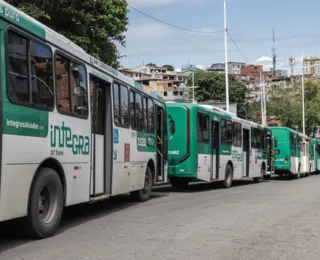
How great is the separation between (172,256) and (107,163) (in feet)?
12.6

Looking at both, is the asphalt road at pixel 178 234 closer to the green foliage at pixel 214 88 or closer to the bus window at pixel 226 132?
the bus window at pixel 226 132

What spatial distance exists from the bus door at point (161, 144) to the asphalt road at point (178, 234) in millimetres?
2615

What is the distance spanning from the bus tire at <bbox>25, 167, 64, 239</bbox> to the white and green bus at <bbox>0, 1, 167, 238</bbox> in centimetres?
1

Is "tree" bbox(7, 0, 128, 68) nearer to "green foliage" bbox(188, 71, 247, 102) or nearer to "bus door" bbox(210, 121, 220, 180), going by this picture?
"bus door" bbox(210, 121, 220, 180)

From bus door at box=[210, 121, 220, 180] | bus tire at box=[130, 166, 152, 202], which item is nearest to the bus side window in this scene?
bus tire at box=[130, 166, 152, 202]

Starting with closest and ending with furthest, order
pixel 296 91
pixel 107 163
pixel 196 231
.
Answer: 1. pixel 196 231
2. pixel 107 163
3. pixel 296 91

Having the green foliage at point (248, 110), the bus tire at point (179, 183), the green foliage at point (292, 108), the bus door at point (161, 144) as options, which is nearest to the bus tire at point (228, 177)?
the bus tire at point (179, 183)

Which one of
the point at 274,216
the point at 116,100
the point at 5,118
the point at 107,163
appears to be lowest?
the point at 274,216

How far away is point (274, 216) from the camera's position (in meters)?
9.66

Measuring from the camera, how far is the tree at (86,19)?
16500 mm

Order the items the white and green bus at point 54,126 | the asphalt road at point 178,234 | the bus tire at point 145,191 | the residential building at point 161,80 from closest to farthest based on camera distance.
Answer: the white and green bus at point 54,126 < the asphalt road at point 178,234 < the bus tire at point 145,191 < the residential building at point 161,80

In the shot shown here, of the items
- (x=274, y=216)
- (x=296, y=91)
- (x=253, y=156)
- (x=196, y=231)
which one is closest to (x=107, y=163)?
(x=196, y=231)

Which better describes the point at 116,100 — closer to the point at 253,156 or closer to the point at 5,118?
the point at 5,118

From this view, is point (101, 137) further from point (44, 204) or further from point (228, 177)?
point (228, 177)
